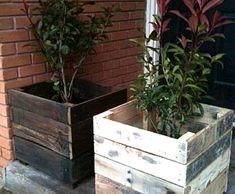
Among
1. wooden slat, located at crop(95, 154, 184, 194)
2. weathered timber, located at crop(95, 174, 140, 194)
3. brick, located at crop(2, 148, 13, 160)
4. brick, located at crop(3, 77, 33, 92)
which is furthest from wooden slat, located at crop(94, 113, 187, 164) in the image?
brick, located at crop(2, 148, 13, 160)

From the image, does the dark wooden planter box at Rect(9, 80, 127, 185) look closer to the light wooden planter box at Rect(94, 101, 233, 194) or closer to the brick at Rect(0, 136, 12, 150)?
the brick at Rect(0, 136, 12, 150)

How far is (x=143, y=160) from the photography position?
4.93 feet

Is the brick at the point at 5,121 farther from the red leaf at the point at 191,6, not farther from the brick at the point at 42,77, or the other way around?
the red leaf at the point at 191,6

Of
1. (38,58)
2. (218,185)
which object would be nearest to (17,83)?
(38,58)

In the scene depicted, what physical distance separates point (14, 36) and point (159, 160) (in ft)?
3.51

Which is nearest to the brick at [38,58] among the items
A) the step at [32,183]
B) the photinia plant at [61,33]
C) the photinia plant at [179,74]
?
the photinia plant at [61,33]

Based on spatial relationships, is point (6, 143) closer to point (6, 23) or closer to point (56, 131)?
point (56, 131)

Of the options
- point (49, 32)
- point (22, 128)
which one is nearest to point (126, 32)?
point (49, 32)

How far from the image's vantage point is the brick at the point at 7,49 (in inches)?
74.8

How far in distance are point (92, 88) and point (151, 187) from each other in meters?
0.85

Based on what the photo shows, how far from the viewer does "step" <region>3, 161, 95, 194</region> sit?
6.22 ft

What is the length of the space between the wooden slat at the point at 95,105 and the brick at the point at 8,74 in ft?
1.54

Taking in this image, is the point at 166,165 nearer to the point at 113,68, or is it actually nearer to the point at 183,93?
the point at 183,93

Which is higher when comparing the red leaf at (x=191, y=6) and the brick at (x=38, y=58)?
the red leaf at (x=191, y=6)
